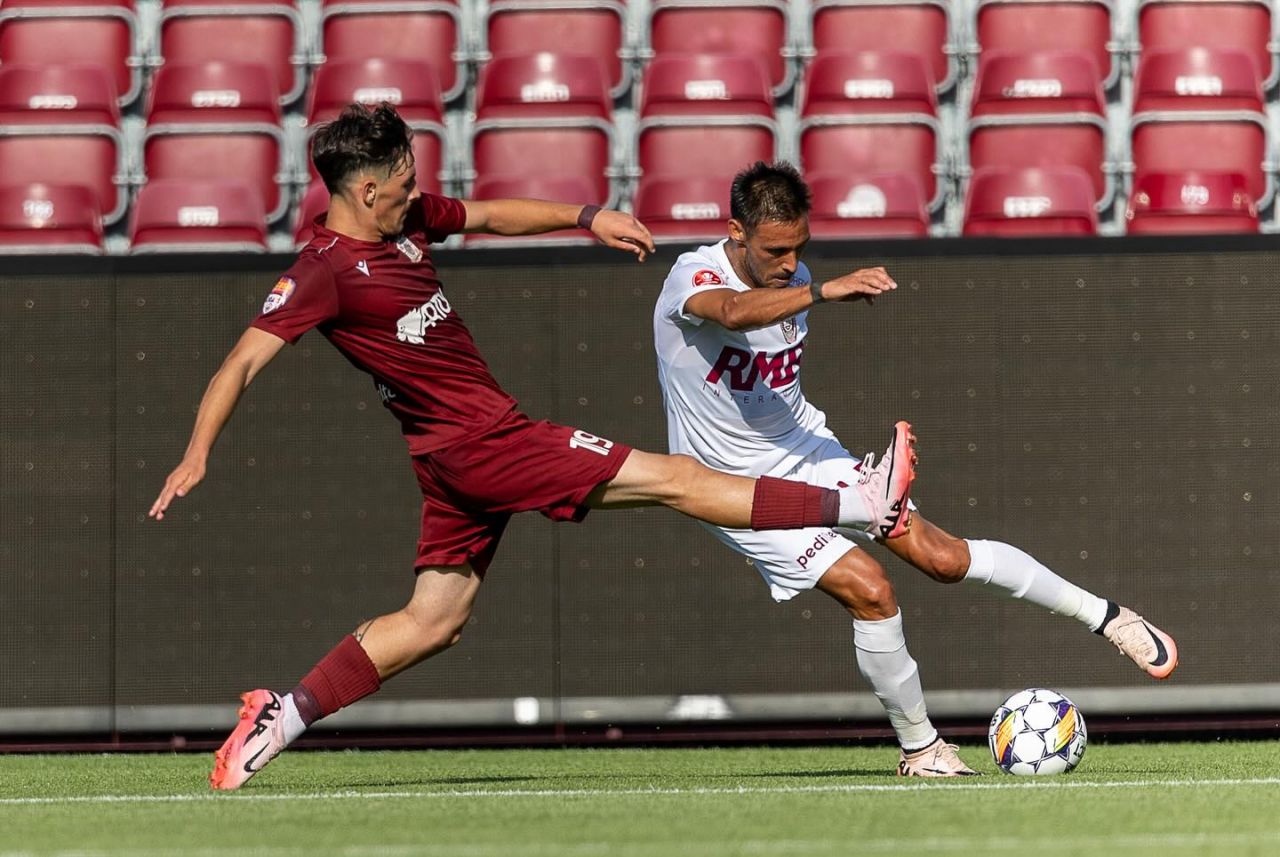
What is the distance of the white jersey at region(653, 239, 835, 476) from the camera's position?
21.5ft

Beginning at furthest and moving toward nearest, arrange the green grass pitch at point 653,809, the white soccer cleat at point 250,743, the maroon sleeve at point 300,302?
the white soccer cleat at point 250,743
the maroon sleeve at point 300,302
the green grass pitch at point 653,809

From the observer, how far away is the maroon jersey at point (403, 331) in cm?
598

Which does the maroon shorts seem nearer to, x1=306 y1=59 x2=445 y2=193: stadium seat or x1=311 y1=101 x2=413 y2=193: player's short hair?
x1=311 y1=101 x2=413 y2=193: player's short hair

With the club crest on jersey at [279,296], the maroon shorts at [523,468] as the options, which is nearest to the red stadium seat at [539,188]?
the maroon shorts at [523,468]

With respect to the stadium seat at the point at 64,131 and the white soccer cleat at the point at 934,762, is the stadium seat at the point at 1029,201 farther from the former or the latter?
the stadium seat at the point at 64,131

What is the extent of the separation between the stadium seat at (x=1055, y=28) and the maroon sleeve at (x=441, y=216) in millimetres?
5373

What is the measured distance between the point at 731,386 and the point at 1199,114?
495cm

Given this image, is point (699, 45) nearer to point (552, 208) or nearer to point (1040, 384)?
point (1040, 384)

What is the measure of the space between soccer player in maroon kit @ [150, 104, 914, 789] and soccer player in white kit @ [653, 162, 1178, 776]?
36 cm

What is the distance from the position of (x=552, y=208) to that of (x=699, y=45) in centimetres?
489

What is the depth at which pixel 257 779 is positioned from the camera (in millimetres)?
6980

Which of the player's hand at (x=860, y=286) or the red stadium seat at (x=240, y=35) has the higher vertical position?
the red stadium seat at (x=240, y=35)

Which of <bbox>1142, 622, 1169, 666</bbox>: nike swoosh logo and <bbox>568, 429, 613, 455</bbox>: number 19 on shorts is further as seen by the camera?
<bbox>1142, 622, 1169, 666</bbox>: nike swoosh logo

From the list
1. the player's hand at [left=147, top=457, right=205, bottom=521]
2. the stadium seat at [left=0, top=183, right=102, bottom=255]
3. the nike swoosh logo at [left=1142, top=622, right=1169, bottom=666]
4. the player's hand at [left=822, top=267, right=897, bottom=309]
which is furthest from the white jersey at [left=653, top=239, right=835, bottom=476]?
the stadium seat at [left=0, top=183, right=102, bottom=255]
